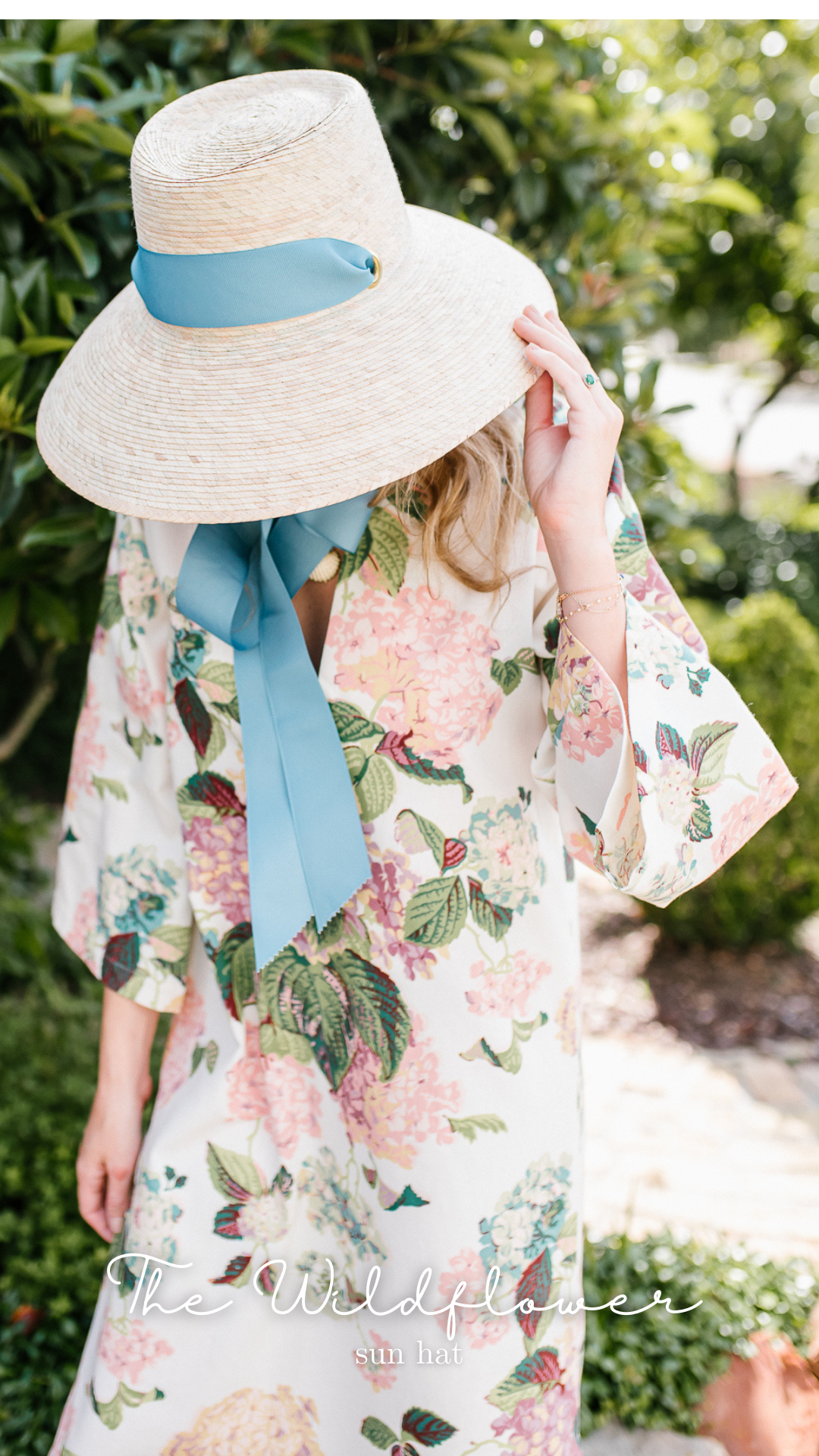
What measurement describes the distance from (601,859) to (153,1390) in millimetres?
986

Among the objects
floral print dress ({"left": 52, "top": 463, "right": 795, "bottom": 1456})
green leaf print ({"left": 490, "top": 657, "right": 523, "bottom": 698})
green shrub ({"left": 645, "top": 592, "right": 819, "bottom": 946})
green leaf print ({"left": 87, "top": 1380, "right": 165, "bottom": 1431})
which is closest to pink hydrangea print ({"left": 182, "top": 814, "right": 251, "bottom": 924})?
floral print dress ({"left": 52, "top": 463, "right": 795, "bottom": 1456})

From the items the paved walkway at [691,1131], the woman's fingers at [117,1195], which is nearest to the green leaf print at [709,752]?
the woman's fingers at [117,1195]

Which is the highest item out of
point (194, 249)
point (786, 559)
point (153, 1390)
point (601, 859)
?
point (194, 249)

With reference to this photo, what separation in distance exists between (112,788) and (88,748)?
88mm

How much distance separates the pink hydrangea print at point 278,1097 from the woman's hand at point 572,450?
0.82 meters

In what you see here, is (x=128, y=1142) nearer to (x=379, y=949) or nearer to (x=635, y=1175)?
(x=379, y=949)

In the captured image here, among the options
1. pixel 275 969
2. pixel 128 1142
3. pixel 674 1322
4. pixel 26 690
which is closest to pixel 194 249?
pixel 275 969

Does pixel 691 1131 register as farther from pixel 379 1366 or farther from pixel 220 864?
pixel 220 864

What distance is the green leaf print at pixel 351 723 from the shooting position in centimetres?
119

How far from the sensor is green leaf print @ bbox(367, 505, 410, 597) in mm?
1182

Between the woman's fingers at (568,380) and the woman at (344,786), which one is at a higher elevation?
the woman's fingers at (568,380)

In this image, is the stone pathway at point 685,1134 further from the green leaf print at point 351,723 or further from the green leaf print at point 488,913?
the green leaf print at point 351,723

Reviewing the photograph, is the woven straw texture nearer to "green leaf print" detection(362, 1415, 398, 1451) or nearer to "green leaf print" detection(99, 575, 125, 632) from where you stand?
"green leaf print" detection(99, 575, 125, 632)

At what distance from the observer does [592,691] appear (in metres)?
1.07
